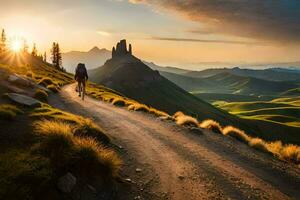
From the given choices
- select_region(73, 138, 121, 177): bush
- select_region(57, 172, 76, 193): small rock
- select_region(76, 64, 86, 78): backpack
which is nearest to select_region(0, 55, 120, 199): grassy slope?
select_region(73, 138, 121, 177): bush

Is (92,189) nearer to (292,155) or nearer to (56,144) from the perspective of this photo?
(56,144)

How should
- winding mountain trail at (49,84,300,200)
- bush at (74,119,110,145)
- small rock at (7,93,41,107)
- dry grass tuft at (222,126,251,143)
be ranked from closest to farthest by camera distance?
winding mountain trail at (49,84,300,200), bush at (74,119,110,145), small rock at (7,93,41,107), dry grass tuft at (222,126,251,143)

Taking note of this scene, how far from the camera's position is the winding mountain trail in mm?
11648

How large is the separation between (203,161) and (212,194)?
380 cm

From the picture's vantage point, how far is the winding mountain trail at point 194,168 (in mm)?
11648

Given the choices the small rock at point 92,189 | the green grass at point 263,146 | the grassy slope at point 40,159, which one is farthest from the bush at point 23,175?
the green grass at point 263,146

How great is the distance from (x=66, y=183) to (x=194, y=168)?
6.33m

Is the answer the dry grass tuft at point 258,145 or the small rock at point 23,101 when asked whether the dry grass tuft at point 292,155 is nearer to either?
the dry grass tuft at point 258,145

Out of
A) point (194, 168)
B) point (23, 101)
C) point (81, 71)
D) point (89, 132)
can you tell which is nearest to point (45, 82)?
point (81, 71)

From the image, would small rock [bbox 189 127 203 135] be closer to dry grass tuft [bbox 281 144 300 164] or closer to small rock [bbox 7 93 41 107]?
dry grass tuft [bbox 281 144 300 164]

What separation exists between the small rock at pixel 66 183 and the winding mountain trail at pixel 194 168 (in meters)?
1.74

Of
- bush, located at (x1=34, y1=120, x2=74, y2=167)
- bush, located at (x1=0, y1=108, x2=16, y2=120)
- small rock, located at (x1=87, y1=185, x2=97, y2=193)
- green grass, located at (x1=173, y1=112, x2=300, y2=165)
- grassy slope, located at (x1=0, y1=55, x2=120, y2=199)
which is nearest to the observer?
grassy slope, located at (x1=0, y1=55, x2=120, y2=199)

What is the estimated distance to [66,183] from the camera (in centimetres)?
962

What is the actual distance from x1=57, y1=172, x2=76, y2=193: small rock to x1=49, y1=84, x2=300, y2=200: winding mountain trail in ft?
5.71
